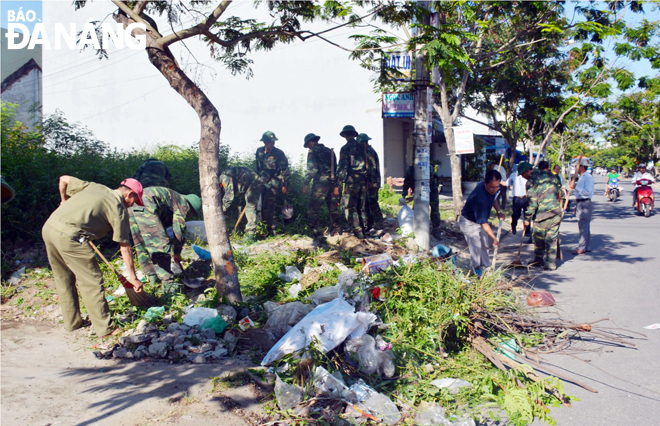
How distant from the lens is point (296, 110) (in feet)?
63.0

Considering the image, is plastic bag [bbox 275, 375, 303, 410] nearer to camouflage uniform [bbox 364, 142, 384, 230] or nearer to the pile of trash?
the pile of trash

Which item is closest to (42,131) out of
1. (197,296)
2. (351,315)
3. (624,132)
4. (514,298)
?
(197,296)

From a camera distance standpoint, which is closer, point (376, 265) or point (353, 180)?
point (376, 265)

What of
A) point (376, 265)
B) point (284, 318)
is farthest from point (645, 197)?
point (284, 318)

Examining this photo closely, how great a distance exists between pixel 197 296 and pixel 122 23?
343cm

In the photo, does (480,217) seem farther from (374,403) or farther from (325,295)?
(374,403)

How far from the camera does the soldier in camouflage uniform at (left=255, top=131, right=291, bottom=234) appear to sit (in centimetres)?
929

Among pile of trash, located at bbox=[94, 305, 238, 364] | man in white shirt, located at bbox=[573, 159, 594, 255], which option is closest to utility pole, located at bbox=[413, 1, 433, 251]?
man in white shirt, located at bbox=[573, 159, 594, 255]

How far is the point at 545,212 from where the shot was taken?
26.6ft

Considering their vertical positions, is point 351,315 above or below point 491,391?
above

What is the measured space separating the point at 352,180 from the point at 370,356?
17.6ft

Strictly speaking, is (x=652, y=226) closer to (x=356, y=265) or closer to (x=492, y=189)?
(x=492, y=189)

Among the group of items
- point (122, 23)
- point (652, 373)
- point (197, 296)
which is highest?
point (122, 23)

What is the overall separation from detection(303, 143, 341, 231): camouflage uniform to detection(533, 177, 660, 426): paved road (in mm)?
3940
